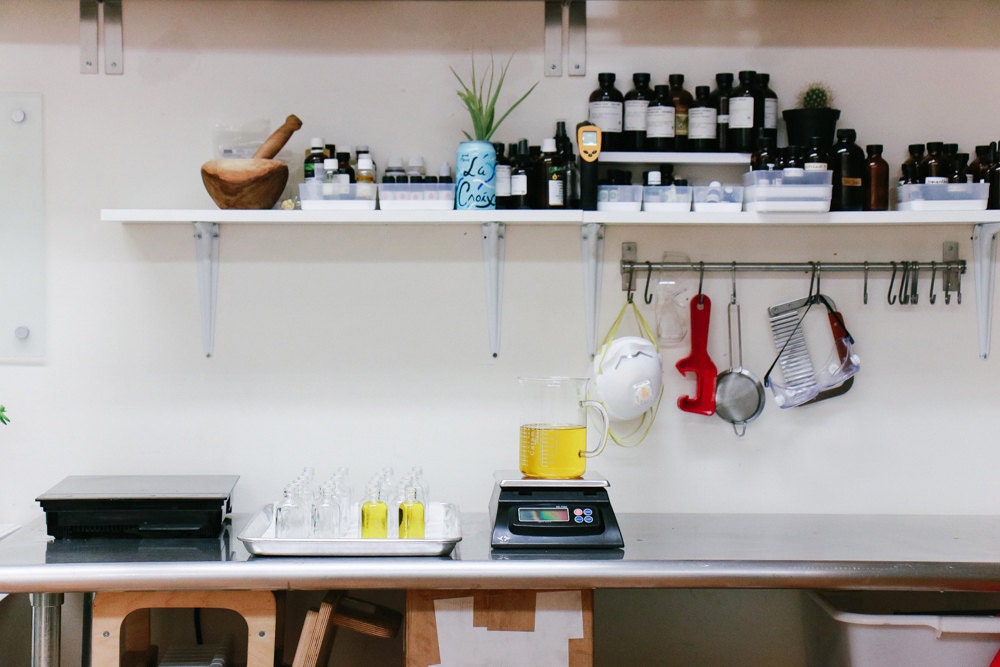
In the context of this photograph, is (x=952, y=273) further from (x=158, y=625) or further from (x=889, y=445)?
(x=158, y=625)

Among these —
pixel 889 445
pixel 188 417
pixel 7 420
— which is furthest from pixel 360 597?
pixel 889 445

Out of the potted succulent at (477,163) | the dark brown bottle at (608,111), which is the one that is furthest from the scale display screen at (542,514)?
the dark brown bottle at (608,111)

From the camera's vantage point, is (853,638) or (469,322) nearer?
(853,638)

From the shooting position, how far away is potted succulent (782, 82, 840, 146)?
2322 mm

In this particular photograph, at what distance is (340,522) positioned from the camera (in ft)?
6.80

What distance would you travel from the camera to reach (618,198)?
7.49ft

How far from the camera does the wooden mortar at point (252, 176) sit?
7.18ft

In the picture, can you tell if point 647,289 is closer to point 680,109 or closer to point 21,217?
point 680,109

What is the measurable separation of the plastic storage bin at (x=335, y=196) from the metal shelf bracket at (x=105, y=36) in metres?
0.65

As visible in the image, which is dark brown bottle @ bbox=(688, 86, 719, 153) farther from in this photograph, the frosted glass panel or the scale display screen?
the frosted glass panel

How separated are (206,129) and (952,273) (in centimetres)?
201

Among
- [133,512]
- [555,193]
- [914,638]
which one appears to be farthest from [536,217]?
[914,638]

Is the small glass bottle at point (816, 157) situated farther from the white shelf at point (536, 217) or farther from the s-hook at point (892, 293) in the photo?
the s-hook at point (892, 293)

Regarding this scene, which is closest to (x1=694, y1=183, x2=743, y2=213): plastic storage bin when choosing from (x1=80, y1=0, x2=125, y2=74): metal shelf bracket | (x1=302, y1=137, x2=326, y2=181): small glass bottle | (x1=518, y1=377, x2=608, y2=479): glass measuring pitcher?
(x1=518, y1=377, x2=608, y2=479): glass measuring pitcher
